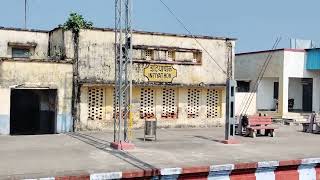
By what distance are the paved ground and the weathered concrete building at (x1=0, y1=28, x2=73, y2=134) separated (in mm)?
1435

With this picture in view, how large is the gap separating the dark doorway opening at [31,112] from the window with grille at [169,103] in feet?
18.1

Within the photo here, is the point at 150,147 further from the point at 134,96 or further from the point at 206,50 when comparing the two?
the point at 206,50

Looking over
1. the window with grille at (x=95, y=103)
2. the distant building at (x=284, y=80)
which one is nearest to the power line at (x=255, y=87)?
the distant building at (x=284, y=80)

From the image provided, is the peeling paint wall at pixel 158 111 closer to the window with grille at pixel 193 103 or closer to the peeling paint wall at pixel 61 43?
the window with grille at pixel 193 103

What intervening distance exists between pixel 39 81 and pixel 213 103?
9394mm

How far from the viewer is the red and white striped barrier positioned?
10547 millimetres

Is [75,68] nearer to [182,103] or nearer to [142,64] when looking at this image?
[142,64]

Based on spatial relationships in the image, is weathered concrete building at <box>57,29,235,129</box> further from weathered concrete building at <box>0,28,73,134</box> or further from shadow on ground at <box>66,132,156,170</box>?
shadow on ground at <box>66,132,156,170</box>

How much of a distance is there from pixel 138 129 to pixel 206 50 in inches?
216

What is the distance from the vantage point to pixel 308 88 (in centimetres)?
3297

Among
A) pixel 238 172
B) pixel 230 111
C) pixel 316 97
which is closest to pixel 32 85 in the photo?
pixel 230 111

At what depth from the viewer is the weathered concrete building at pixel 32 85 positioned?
19984 millimetres

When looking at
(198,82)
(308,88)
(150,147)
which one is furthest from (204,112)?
(308,88)

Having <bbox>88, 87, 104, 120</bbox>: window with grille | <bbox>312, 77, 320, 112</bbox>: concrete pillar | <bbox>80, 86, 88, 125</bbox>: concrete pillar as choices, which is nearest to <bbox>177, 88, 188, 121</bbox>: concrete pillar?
<bbox>88, 87, 104, 120</bbox>: window with grille
